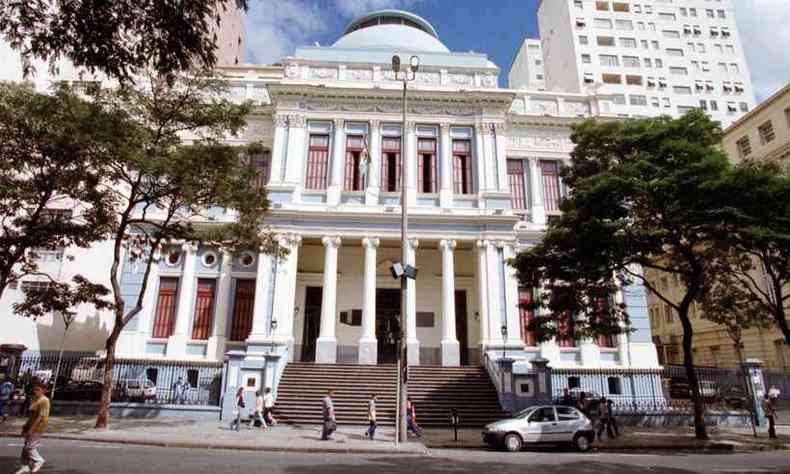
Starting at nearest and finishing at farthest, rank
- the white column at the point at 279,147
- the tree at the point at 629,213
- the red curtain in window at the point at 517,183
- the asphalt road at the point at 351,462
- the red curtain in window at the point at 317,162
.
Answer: the asphalt road at the point at 351,462, the tree at the point at 629,213, the white column at the point at 279,147, the red curtain in window at the point at 317,162, the red curtain in window at the point at 517,183

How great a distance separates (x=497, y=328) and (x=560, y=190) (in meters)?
9.16

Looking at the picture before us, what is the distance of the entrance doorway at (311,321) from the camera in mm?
25781

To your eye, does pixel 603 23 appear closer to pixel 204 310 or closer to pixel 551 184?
pixel 551 184

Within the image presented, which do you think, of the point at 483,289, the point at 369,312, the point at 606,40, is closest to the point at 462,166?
the point at 483,289

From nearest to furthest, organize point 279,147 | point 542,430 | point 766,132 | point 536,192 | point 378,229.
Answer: point 542,430, point 378,229, point 279,147, point 536,192, point 766,132

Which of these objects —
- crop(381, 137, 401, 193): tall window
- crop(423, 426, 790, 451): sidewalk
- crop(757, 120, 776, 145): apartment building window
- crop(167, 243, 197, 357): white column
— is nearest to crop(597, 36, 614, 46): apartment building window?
crop(757, 120, 776, 145): apartment building window

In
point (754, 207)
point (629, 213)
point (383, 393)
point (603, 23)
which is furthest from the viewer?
point (603, 23)

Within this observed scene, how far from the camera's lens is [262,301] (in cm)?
2217

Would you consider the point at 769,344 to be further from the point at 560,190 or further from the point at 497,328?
the point at 497,328

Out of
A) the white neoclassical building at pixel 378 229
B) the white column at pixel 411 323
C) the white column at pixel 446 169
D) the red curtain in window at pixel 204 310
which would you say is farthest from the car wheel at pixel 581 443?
the red curtain in window at pixel 204 310

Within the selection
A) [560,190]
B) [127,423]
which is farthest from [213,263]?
[560,190]

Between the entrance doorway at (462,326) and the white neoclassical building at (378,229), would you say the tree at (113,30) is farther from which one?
the entrance doorway at (462,326)

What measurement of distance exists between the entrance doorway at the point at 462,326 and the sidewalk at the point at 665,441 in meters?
9.25

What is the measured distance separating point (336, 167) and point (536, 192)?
10.7 m
